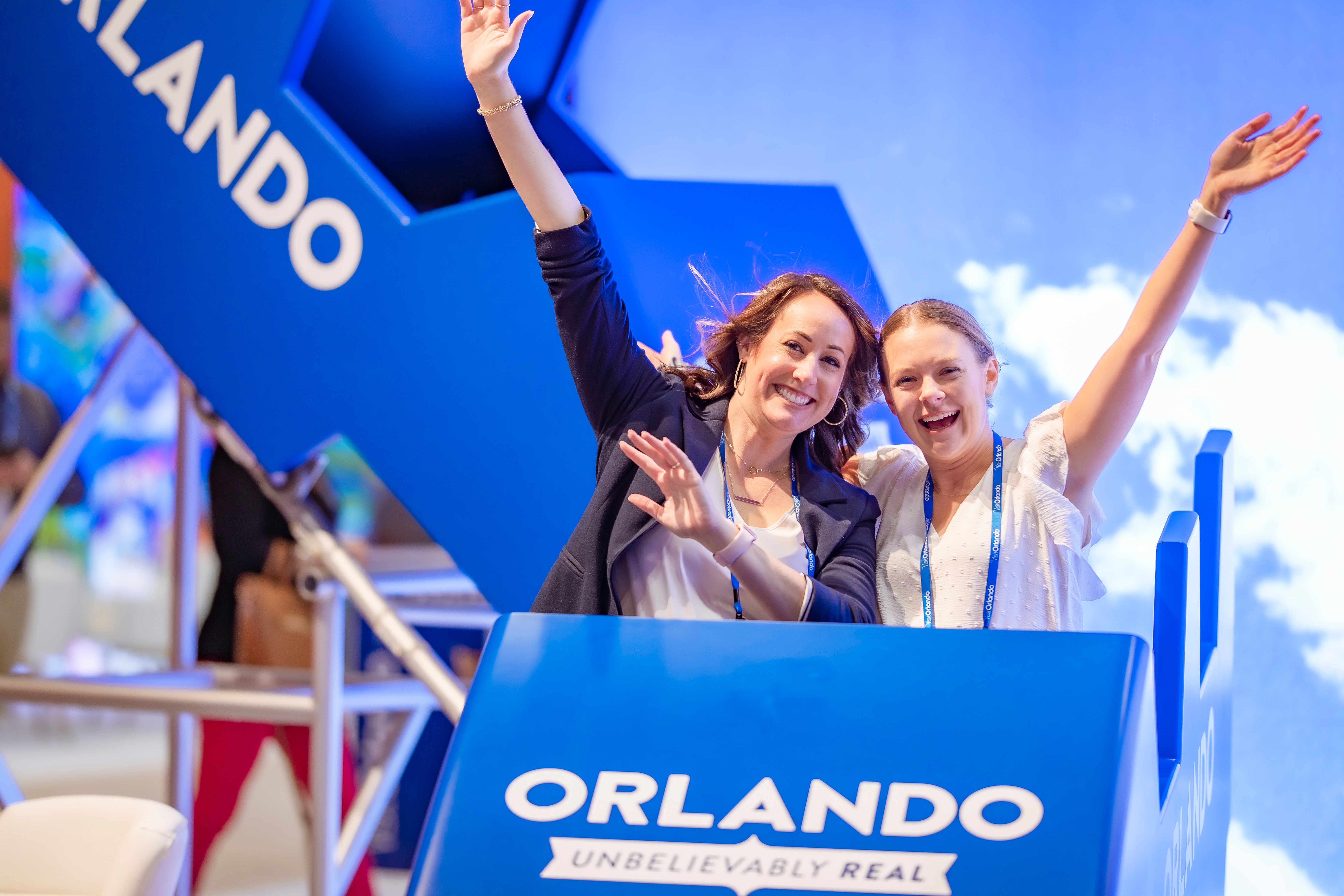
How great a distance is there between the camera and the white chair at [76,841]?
6.18 feet

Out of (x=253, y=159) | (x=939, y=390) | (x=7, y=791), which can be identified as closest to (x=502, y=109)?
(x=939, y=390)

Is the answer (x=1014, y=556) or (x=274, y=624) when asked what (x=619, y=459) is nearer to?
(x=1014, y=556)

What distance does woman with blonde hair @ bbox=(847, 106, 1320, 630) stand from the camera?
1.62 metres

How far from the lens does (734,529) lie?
1489 mm

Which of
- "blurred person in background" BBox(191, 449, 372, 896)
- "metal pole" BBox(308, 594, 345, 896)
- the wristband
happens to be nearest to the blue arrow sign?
"metal pole" BBox(308, 594, 345, 896)

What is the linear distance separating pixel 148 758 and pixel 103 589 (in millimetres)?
1217

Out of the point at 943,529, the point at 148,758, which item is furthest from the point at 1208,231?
the point at 148,758

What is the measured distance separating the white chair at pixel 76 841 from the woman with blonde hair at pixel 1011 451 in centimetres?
114

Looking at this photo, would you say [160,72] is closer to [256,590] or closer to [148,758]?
[256,590]

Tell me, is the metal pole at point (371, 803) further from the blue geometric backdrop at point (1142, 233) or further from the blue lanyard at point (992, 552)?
the blue geometric backdrop at point (1142, 233)

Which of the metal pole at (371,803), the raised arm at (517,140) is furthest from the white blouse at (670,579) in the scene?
the metal pole at (371,803)

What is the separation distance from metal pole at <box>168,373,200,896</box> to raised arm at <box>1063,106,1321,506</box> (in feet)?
7.12

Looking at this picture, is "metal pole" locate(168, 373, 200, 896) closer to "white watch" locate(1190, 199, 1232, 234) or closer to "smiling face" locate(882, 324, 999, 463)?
"smiling face" locate(882, 324, 999, 463)

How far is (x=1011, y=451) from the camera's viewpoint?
5.88 feet
